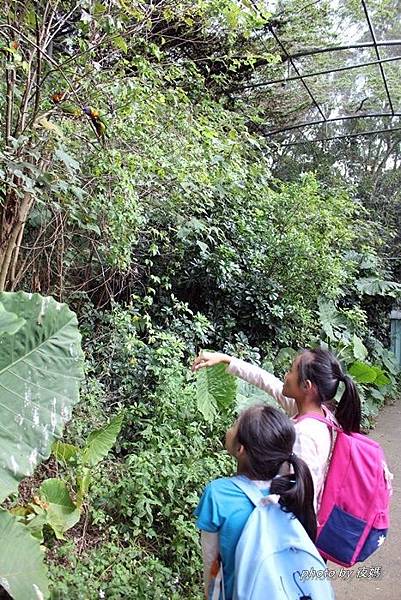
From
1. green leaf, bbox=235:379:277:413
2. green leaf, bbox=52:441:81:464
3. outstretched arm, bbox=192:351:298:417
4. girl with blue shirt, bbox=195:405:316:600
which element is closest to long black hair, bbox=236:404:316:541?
girl with blue shirt, bbox=195:405:316:600

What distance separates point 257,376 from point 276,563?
94 centimetres

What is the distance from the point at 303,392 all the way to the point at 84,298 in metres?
2.70

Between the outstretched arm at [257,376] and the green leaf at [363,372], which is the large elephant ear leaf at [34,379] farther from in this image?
the green leaf at [363,372]

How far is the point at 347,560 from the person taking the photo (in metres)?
1.64

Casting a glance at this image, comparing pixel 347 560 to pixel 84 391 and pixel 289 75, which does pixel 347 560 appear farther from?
pixel 289 75

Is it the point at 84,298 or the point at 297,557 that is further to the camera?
the point at 84,298

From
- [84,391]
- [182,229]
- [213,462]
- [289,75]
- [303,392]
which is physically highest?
[289,75]

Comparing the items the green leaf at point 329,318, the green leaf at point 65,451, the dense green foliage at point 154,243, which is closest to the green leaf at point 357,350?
the dense green foliage at point 154,243

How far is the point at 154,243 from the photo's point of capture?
4340mm

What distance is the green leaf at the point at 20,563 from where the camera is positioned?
5.32 ft

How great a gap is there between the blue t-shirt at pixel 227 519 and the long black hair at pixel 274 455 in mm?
90

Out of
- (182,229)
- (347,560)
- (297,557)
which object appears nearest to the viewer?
A: (297,557)

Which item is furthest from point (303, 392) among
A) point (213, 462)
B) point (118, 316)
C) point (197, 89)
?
point (197, 89)

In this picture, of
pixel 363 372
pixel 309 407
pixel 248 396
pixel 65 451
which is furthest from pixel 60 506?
pixel 363 372
